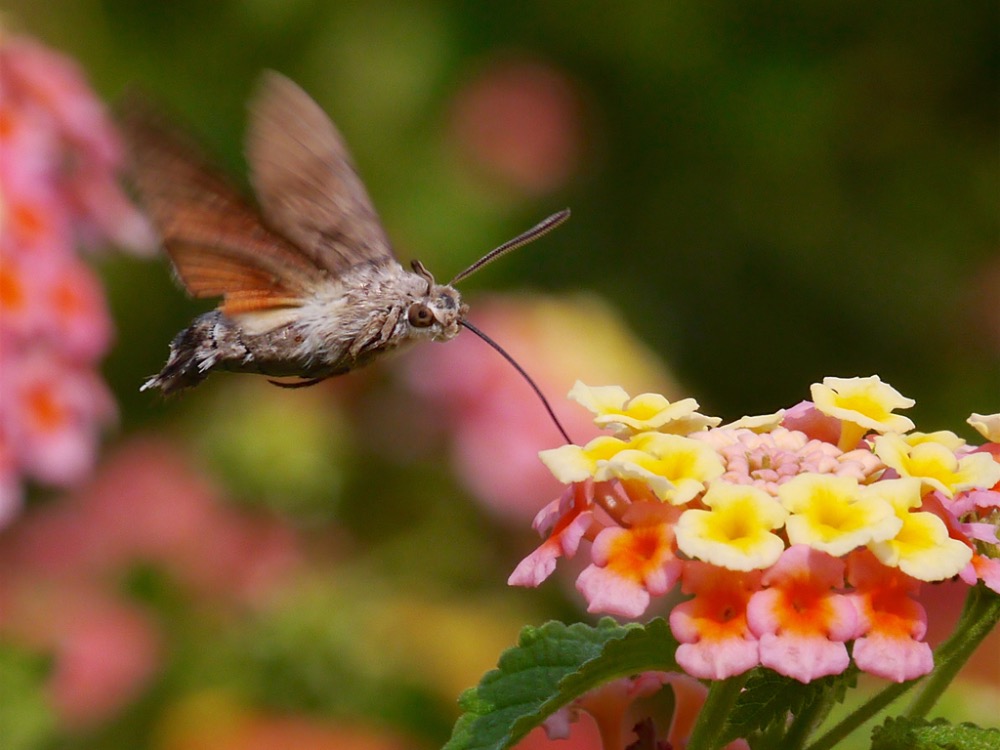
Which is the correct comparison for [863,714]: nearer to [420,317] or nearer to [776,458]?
[776,458]

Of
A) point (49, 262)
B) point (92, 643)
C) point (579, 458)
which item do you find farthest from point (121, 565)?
→ point (579, 458)

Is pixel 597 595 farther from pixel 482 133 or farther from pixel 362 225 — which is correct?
pixel 482 133

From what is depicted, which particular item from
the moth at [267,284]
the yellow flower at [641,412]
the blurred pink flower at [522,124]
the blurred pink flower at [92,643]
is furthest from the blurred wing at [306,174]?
the blurred pink flower at [522,124]

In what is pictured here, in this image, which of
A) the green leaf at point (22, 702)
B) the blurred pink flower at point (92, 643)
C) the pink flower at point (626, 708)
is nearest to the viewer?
the pink flower at point (626, 708)

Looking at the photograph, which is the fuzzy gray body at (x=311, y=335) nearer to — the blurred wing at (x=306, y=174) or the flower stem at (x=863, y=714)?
the blurred wing at (x=306, y=174)

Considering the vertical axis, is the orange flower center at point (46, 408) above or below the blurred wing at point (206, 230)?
below

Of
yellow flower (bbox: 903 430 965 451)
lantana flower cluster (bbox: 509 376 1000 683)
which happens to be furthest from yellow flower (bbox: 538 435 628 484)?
yellow flower (bbox: 903 430 965 451)

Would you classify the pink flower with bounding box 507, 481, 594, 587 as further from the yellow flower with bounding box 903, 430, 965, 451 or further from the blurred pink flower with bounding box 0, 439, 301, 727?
the blurred pink flower with bounding box 0, 439, 301, 727
